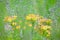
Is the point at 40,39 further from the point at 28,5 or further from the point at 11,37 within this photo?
the point at 28,5

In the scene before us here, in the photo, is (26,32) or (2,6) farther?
(2,6)

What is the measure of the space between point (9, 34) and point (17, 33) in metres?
0.09

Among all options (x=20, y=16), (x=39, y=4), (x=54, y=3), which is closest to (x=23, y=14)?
(x=20, y=16)

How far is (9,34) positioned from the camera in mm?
1943

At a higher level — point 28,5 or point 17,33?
point 28,5

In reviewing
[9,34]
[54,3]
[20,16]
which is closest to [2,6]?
[20,16]

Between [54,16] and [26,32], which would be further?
[54,16]

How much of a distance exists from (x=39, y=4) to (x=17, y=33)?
0.45 m

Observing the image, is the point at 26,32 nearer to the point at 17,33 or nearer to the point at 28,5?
the point at 17,33

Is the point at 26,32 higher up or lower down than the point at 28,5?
lower down

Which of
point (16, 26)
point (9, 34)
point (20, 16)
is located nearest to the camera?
point (16, 26)

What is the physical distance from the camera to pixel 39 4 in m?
2.17

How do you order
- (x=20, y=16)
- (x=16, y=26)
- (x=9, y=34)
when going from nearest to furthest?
(x=16, y=26), (x=9, y=34), (x=20, y=16)

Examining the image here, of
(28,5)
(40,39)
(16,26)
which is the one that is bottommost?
(40,39)
